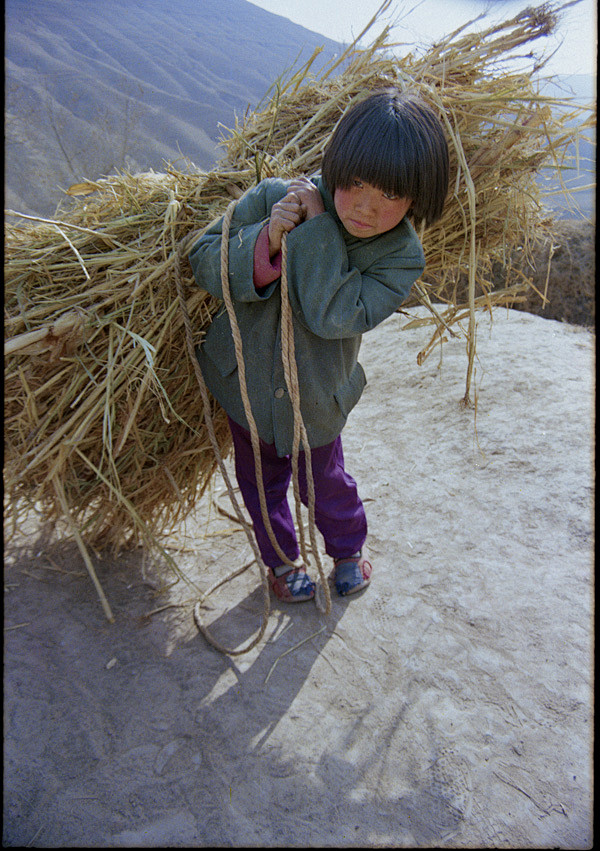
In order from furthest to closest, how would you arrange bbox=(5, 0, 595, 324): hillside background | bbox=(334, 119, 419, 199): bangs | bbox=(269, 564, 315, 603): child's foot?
1. bbox=(5, 0, 595, 324): hillside background
2. bbox=(269, 564, 315, 603): child's foot
3. bbox=(334, 119, 419, 199): bangs

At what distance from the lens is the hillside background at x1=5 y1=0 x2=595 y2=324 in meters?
8.58

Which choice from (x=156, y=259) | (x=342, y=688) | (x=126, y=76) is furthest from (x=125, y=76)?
(x=342, y=688)

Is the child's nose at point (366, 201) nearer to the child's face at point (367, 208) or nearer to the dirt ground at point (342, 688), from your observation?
the child's face at point (367, 208)

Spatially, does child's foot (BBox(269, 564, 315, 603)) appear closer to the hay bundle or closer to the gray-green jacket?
the hay bundle

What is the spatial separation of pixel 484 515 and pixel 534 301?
4.50 meters

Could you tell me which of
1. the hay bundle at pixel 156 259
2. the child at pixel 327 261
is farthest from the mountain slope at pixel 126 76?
the child at pixel 327 261

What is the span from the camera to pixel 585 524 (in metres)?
2.37

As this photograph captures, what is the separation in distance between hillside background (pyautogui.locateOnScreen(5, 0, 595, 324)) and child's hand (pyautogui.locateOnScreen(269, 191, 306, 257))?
7.37 m

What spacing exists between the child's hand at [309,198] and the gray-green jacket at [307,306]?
1.1 inches

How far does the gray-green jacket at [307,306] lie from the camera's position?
58.2 inches

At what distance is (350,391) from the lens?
1.78 metres

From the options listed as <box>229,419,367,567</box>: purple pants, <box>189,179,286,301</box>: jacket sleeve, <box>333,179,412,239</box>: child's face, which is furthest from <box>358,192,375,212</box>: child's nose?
<box>229,419,367,567</box>: purple pants

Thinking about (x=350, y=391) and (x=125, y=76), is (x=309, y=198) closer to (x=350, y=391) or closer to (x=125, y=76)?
(x=350, y=391)

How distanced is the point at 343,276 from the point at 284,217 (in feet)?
0.66
